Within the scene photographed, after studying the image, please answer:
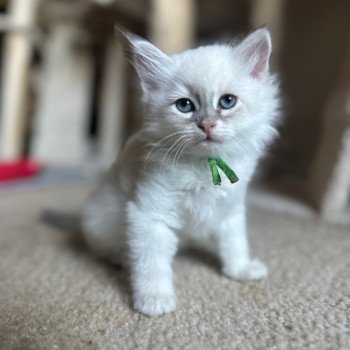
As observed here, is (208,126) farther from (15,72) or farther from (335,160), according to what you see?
(15,72)

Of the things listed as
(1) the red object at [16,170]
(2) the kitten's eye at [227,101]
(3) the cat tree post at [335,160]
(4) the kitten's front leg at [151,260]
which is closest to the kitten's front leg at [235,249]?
(4) the kitten's front leg at [151,260]

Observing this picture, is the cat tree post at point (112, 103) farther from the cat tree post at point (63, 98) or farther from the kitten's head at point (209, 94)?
the kitten's head at point (209, 94)

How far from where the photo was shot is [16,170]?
72.9 inches

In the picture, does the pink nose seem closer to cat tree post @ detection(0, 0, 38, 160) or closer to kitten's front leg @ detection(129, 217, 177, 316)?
kitten's front leg @ detection(129, 217, 177, 316)

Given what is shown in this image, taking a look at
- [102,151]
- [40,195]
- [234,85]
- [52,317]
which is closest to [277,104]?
[234,85]

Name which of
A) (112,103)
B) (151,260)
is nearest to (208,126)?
(151,260)

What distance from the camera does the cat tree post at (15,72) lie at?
6.21ft

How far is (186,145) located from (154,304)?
0.28 metres

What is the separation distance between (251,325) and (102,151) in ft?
6.51

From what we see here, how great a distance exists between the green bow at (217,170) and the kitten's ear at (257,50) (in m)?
0.18

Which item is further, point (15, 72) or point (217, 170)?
point (15, 72)

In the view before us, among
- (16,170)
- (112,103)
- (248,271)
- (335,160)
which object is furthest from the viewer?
(112,103)

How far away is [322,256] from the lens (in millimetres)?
973

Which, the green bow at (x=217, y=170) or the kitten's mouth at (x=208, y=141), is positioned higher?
the kitten's mouth at (x=208, y=141)
